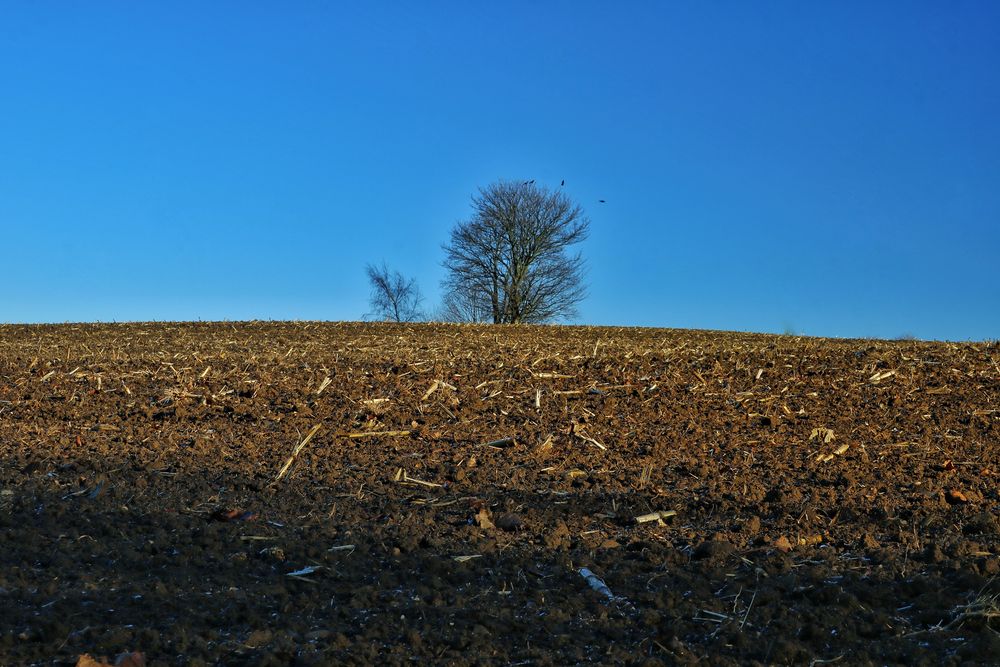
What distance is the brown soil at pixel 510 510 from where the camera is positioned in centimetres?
355

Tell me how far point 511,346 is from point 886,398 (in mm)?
5594

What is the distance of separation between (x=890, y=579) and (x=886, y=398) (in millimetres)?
4618

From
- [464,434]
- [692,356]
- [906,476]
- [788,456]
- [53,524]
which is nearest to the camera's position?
[53,524]

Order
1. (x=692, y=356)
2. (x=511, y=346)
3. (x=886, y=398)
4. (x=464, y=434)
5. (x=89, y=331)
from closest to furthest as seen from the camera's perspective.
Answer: (x=464, y=434) → (x=886, y=398) → (x=692, y=356) → (x=511, y=346) → (x=89, y=331)

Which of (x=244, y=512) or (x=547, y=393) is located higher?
(x=547, y=393)

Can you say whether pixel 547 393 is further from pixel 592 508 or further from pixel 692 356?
pixel 592 508

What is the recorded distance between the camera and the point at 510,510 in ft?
17.3

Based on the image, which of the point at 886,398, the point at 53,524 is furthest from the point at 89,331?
the point at 886,398

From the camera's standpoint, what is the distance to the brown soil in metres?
3.55

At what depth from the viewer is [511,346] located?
12.6 m

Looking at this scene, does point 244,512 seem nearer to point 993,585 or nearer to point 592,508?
point 592,508

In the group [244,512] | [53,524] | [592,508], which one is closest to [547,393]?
[592,508]

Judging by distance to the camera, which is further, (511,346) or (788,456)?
(511,346)

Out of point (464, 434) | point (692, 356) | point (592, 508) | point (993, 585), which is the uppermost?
point (692, 356)
